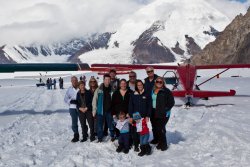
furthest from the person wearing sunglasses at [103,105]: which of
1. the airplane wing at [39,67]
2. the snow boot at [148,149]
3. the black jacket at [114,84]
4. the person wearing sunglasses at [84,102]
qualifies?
the airplane wing at [39,67]

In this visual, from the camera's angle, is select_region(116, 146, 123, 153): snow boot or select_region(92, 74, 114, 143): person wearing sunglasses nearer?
select_region(116, 146, 123, 153): snow boot

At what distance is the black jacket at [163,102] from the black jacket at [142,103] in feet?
0.80

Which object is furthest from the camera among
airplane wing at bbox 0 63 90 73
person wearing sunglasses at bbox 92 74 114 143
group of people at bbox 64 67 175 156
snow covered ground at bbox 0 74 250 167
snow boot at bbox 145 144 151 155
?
airplane wing at bbox 0 63 90 73

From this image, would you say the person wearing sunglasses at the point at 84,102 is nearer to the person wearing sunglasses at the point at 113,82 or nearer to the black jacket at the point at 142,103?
the person wearing sunglasses at the point at 113,82

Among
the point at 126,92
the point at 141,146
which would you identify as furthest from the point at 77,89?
the point at 141,146

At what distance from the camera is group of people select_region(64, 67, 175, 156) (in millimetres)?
9711

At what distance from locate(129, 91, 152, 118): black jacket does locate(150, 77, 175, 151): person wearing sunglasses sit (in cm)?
25

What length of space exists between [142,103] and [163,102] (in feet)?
1.67

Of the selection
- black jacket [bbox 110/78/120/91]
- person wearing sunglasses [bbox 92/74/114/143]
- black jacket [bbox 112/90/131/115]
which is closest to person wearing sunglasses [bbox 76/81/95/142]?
person wearing sunglasses [bbox 92/74/114/143]

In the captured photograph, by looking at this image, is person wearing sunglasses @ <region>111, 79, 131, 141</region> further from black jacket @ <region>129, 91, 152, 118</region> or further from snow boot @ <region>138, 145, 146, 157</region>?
snow boot @ <region>138, 145, 146, 157</region>

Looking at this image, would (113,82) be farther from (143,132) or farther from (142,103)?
(143,132)

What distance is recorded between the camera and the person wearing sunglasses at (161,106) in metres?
9.82

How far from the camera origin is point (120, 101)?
10031 mm

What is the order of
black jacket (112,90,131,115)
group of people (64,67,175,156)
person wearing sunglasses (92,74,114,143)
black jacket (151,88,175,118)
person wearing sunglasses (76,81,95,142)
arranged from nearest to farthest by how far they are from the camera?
1. group of people (64,67,175,156)
2. black jacket (151,88,175,118)
3. black jacket (112,90,131,115)
4. person wearing sunglasses (92,74,114,143)
5. person wearing sunglasses (76,81,95,142)
